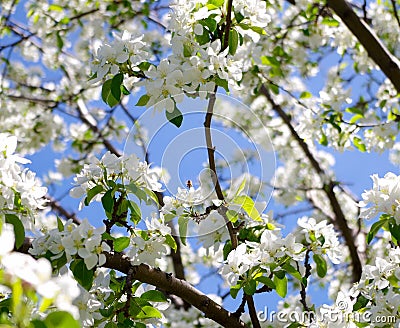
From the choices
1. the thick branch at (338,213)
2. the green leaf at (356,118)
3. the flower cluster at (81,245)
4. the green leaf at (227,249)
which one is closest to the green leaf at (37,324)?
the flower cluster at (81,245)

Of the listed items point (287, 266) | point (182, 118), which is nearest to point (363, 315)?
point (287, 266)

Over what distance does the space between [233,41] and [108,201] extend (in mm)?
633

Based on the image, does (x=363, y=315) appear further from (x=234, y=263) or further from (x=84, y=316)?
Answer: (x=84, y=316)

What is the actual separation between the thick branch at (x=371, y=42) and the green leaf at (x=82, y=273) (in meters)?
1.79

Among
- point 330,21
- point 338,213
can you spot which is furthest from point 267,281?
point 338,213

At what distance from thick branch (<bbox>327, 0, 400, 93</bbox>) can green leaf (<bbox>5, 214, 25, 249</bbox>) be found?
186cm

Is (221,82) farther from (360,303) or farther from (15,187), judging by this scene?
(360,303)

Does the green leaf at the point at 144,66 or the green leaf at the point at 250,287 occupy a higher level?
the green leaf at the point at 144,66

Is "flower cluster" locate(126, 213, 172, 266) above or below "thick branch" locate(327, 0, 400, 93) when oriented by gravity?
below

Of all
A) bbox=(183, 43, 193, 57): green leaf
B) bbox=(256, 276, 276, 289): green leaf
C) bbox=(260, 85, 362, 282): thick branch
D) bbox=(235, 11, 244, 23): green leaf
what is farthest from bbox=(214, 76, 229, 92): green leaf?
bbox=(260, 85, 362, 282): thick branch

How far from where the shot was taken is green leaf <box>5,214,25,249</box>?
1323 millimetres

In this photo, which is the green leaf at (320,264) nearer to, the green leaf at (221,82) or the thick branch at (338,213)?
the green leaf at (221,82)

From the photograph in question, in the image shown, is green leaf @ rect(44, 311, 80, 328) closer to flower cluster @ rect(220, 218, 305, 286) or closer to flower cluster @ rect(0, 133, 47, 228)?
flower cluster @ rect(0, 133, 47, 228)

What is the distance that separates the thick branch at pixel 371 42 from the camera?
2.56 metres
